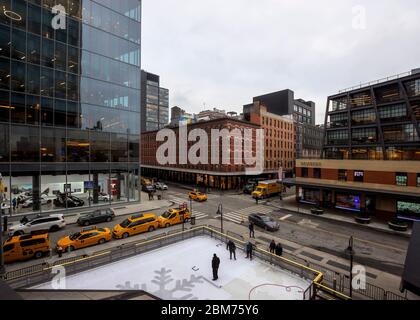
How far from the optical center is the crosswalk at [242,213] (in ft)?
91.8

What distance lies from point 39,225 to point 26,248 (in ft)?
20.6

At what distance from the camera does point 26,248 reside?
16.7m

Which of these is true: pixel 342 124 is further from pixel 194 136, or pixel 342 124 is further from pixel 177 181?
pixel 177 181

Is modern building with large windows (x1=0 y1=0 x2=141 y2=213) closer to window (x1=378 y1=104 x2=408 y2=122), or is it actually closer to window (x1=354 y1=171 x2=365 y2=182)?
window (x1=354 y1=171 x2=365 y2=182)

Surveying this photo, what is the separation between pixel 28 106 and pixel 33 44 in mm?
7868

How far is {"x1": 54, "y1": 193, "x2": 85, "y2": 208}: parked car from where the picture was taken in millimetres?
29156

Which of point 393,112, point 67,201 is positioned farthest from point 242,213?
point 393,112

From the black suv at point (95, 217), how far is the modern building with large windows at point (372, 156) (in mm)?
28066

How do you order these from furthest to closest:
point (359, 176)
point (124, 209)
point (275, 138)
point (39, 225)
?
point (275, 138), point (124, 209), point (359, 176), point (39, 225)

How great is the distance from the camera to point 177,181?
2662 inches

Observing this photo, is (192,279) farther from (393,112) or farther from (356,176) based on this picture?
(393,112)

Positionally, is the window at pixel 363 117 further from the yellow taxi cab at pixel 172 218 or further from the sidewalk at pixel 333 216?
the yellow taxi cab at pixel 172 218

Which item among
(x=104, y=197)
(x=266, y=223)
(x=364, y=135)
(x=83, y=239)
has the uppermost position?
(x=364, y=135)
